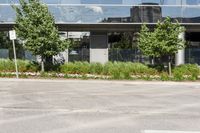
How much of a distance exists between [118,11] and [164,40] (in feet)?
15.0

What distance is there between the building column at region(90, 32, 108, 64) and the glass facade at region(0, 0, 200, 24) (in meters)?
2.86

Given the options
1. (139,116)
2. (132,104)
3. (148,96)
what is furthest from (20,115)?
(148,96)

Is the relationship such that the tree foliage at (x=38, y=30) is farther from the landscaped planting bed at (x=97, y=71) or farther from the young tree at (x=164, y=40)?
the young tree at (x=164, y=40)

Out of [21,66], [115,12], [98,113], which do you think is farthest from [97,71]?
[98,113]

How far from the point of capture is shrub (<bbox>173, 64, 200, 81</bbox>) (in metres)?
28.2

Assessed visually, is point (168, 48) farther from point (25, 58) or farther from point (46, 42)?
point (25, 58)

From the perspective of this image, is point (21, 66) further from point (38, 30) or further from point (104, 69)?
point (104, 69)

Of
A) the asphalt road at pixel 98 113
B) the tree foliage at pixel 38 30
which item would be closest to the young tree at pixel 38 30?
the tree foliage at pixel 38 30

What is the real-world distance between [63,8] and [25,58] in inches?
203

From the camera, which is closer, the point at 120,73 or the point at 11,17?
the point at 120,73

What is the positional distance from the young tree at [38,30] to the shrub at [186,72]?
7.02 meters

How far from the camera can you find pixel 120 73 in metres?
28.9

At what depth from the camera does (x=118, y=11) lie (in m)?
32.5

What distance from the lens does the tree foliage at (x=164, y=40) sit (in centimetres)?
2917
